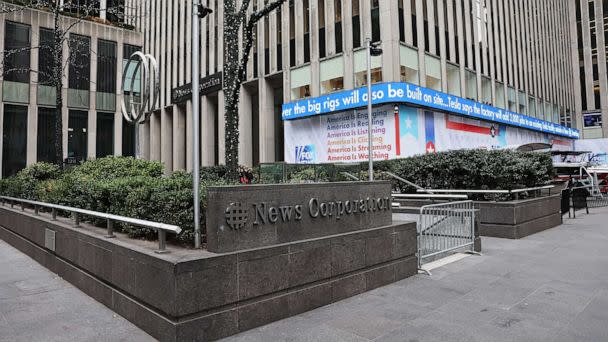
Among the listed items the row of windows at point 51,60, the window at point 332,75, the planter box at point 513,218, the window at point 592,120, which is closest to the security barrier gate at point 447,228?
the planter box at point 513,218

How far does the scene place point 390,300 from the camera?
223 inches

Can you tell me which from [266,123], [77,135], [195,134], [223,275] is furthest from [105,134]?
[223,275]

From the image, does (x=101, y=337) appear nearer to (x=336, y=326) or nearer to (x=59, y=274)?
(x=336, y=326)

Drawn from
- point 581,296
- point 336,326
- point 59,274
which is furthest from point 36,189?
point 581,296

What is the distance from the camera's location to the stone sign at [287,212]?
4.55 metres

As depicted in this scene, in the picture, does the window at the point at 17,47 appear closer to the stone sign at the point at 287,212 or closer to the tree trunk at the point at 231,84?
the tree trunk at the point at 231,84

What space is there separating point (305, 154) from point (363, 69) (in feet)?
21.2

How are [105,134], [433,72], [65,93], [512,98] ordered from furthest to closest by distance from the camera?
[105,134], [65,93], [512,98], [433,72]

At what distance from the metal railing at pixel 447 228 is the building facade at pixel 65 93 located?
31358 millimetres

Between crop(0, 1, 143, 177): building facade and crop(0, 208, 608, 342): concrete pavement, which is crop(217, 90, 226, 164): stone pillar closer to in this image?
crop(0, 1, 143, 177): building facade

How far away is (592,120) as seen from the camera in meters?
51.3

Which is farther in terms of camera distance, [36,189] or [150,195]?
[36,189]

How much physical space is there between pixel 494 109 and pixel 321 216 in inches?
1016

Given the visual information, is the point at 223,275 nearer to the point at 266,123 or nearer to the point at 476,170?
the point at 476,170
